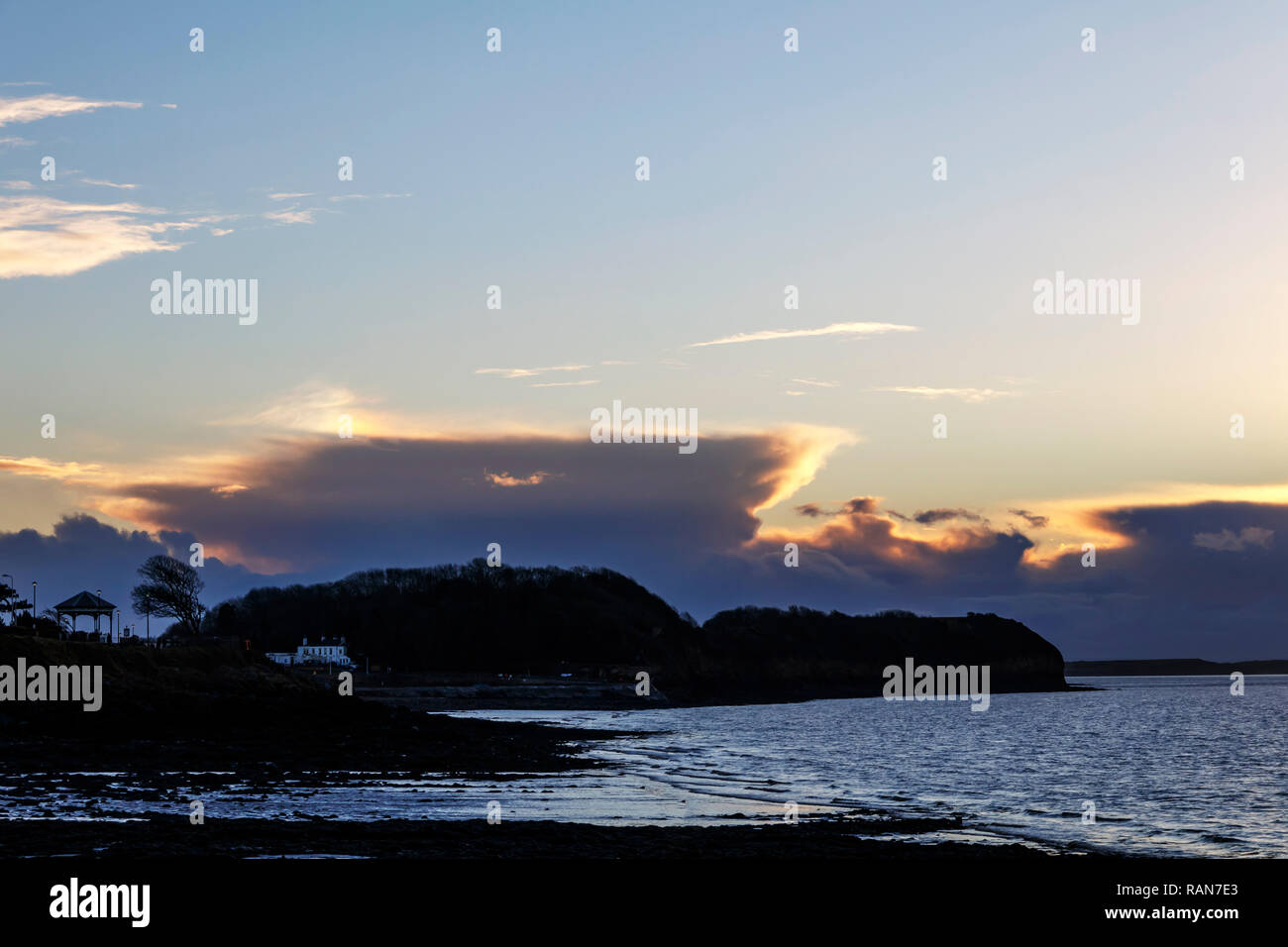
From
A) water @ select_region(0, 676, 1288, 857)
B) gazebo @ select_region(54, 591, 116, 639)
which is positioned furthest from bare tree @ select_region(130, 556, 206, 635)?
water @ select_region(0, 676, 1288, 857)

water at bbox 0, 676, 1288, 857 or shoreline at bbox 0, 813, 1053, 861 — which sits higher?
shoreline at bbox 0, 813, 1053, 861

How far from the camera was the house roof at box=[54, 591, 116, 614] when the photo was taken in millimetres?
86812

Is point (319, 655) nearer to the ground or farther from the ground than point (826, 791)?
nearer to the ground

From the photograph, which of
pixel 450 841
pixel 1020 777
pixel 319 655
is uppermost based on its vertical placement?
pixel 450 841

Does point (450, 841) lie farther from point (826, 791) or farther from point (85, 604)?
point (85, 604)

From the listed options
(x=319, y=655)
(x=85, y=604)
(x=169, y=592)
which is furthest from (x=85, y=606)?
(x=319, y=655)

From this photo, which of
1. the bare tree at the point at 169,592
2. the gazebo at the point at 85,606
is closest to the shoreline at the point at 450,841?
the gazebo at the point at 85,606

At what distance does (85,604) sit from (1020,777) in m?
68.3

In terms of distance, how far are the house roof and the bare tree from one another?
40.2m

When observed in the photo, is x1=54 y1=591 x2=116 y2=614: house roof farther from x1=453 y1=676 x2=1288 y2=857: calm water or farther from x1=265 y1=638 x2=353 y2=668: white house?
x1=265 y1=638 x2=353 y2=668: white house

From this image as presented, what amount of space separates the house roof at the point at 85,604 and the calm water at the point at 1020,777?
41869 mm

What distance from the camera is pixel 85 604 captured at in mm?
87500
